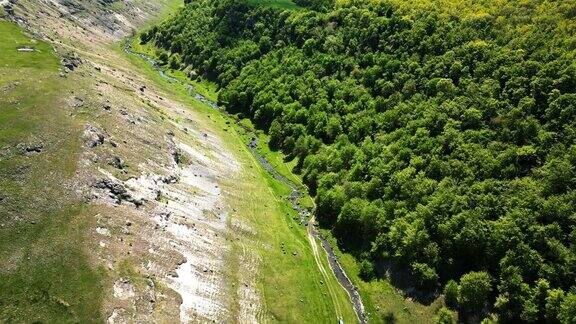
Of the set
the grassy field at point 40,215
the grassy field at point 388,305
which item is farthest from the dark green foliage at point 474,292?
the grassy field at point 40,215

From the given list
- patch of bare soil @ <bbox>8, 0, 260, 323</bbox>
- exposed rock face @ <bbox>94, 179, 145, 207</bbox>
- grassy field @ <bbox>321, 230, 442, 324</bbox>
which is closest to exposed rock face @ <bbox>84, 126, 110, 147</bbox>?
patch of bare soil @ <bbox>8, 0, 260, 323</bbox>

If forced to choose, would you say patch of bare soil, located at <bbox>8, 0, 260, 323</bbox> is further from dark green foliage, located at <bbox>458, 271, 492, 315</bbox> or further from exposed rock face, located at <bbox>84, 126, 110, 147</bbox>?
dark green foliage, located at <bbox>458, 271, 492, 315</bbox>

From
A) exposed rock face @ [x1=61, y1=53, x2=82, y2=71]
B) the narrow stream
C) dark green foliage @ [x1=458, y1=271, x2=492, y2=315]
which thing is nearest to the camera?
dark green foliage @ [x1=458, y1=271, x2=492, y2=315]

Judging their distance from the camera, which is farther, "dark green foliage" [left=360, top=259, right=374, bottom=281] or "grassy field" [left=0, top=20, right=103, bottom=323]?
"dark green foliage" [left=360, top=259, right=374, bottom=281]

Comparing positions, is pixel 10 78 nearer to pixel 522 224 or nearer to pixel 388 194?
pixel 388 194

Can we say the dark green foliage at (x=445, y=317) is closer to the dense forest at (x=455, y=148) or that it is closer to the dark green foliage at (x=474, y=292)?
the dense forest at (x=455, y=148)

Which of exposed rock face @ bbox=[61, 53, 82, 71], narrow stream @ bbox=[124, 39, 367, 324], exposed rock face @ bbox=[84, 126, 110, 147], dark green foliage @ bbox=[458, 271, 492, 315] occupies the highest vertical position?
dark green foliage @ bbox=[458, 271, 492, 315]
